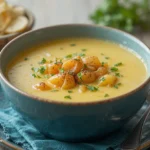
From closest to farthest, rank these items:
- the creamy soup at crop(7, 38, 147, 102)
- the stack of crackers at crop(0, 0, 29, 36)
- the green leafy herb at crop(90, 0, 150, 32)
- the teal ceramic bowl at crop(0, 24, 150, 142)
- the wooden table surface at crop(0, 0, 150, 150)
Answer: the teal ceramic bowl at crop(0, 24, 150, 142) < the creamy soup at crop(7, 38, 147, 102) < the stack of crackers at crop(0, 0, 29, 36) < the green leafy herb at crop(90, 0, 150, 32) < the wooden table surface at crop(0, 0, 150, 150)

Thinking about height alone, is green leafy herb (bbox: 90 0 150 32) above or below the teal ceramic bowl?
below

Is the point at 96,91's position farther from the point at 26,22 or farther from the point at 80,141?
the point at 26,22

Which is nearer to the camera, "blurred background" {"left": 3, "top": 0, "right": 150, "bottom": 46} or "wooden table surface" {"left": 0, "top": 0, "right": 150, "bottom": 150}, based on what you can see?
"blurred background" {"left": 3, "top": 0, "right": 150, "bottom": 46}

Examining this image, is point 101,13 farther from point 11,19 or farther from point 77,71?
point 77,71

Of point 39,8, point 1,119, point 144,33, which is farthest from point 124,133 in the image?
point 39,8

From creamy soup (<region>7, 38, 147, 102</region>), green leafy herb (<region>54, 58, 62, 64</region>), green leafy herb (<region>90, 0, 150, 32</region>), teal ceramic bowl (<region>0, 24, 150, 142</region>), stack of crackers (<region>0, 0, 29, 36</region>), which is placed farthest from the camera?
green leafy herb (<region>90, 0, 150, 32</region>)

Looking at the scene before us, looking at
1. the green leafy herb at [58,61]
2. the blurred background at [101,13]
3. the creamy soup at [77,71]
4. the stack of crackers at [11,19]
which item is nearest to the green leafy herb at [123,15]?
the blurred background at [101,13]

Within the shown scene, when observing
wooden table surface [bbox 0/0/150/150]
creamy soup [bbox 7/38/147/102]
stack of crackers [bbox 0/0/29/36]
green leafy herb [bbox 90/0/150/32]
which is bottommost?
wooden table surface [bbox 0/0/150/150]

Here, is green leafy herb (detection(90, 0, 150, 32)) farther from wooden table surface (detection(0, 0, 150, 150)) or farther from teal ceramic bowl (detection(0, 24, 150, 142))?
teal ceramic bowl (detection(0, 24, 150, 142))

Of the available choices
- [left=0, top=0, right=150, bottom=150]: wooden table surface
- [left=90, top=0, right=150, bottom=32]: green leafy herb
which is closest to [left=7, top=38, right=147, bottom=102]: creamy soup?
[left=90, top=0, right=150, bottom=32]: green leafy herb
